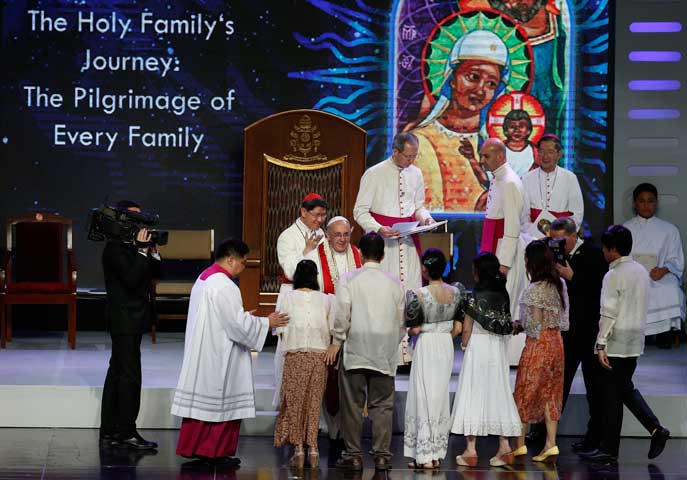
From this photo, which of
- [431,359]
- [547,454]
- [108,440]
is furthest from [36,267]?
[547,454]

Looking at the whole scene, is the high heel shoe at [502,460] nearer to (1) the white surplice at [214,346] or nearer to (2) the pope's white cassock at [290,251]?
(2) the pope's white cassock at [290,251]

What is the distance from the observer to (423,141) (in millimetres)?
10719

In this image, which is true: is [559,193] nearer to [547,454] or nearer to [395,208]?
[395,208]

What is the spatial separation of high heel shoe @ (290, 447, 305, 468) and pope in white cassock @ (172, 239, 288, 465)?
13.4 inches

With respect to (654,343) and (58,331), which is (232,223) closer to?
(58,331)

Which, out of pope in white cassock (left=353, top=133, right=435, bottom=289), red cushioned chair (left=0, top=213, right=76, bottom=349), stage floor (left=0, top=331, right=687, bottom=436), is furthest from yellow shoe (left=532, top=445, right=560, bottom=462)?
red cushioned chair (left=0, top=213, right=76, bottom=349)

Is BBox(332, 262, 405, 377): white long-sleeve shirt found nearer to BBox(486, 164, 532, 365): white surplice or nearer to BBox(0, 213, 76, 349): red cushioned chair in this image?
BBox(486, 164, 532, 365): white surplice

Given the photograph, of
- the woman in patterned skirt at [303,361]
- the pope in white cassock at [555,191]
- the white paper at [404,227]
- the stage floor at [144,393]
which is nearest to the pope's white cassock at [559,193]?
the pope in white cassock at [555,191]

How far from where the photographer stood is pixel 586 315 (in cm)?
724

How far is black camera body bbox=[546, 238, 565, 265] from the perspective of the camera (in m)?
7.09

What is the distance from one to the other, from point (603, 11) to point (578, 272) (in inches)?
169

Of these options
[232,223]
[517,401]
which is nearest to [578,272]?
[517,401]

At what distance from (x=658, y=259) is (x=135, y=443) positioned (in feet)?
17.2

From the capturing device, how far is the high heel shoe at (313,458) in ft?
21.6
